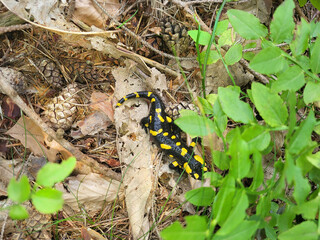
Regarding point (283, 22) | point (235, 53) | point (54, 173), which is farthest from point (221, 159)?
point (54, 173)

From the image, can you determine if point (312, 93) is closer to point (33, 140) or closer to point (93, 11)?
point (93, 11)

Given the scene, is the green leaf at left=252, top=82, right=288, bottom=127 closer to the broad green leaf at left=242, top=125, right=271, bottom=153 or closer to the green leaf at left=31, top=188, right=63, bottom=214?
the broad green leaf at left=242, top=125, right=271, bottom=153

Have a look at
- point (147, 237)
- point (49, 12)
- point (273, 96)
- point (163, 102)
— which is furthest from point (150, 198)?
point (49, 12)

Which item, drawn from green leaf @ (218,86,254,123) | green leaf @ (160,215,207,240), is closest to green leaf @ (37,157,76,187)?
green leaf @ (160,215,207,240)

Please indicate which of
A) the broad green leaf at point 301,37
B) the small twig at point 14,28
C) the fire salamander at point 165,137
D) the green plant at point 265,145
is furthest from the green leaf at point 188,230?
the small twig at point 14,28

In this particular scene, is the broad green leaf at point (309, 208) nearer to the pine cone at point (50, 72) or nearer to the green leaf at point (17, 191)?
the green leaf at point (17, 191)
